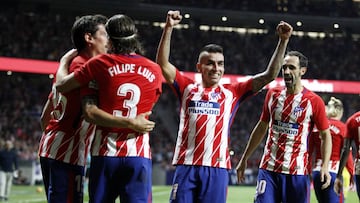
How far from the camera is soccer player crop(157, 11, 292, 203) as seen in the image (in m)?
6.37

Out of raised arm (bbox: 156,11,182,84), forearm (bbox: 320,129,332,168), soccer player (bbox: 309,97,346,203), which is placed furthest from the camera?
soccer player (bbox: 309,97,346,203)

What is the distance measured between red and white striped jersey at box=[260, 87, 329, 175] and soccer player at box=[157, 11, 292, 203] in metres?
1.27

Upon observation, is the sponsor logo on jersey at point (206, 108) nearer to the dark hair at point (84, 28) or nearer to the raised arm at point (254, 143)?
the dark hair at point (84, 28)

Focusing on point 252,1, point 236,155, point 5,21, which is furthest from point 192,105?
point 252,1

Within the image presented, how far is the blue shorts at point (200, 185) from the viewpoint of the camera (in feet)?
20.9

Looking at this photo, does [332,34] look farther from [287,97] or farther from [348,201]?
[287,97]

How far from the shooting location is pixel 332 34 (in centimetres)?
4428

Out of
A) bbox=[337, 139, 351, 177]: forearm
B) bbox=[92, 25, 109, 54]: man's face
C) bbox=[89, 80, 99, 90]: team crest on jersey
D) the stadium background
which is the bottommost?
bbox=[337, 139, 351, 177]: forearm

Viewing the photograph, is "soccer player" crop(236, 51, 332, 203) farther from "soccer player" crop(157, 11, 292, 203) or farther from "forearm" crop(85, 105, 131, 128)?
"forearm" crop(85, 105, 131, 128)

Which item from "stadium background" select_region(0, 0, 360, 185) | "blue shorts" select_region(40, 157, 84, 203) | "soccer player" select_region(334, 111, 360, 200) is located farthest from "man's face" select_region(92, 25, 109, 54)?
"stadium background" select_region(0, 0, 360, 185)

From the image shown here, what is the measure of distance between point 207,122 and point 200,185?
0.58m

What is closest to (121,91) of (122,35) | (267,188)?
(122,35)

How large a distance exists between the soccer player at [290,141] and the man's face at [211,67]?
4.72 feet

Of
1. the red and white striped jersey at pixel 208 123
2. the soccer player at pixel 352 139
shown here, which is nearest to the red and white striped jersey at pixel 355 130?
the soccer player at pixel 352 139
